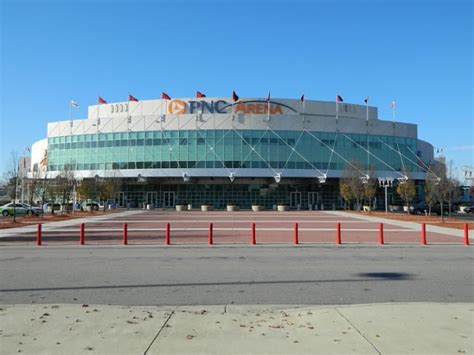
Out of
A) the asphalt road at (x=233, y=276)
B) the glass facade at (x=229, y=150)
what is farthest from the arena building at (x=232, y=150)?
the asphalt road at (x=233, y=276)

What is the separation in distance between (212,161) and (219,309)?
184 feet

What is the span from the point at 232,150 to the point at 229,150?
17.8 inches

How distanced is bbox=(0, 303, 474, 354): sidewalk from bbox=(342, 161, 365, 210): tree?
4477cm

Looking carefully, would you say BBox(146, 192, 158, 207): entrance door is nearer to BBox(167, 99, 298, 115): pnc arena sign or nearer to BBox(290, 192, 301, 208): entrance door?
BBox(167, 99, 298, 115): pnc arena sign

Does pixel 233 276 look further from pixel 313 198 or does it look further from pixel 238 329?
pixel 313 198

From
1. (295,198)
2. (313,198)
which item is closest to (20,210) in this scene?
(295,198)

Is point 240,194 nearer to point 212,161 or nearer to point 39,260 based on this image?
point 212,161

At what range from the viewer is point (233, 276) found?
33.7ft

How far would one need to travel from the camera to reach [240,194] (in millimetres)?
65250

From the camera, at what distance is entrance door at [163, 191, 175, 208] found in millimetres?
66637

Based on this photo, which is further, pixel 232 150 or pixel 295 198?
pixel 295 198

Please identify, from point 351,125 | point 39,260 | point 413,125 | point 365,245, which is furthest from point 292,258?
point 413,125

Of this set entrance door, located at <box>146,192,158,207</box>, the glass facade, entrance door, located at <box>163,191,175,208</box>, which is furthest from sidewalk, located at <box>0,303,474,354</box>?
entrance door, located at <box>146,192,158,207</box>

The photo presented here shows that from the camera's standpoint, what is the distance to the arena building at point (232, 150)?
62719 millimetres
